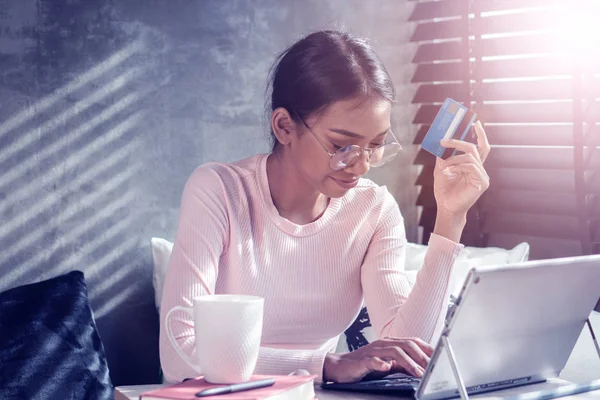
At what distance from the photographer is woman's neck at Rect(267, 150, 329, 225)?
1718 millimetres

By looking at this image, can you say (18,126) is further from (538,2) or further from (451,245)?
(538,2)

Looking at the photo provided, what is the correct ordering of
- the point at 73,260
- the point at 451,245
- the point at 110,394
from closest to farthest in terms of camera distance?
the point at 451,245, the point at 110,394, the point at 73,260

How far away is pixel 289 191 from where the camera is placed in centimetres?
172

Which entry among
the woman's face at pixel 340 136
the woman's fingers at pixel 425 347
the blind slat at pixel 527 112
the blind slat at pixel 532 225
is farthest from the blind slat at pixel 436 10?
the woman's fingers at pixel 425 347

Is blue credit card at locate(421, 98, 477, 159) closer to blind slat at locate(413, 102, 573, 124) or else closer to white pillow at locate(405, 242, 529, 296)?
white pillow at locate(405, 242, 529, 296)

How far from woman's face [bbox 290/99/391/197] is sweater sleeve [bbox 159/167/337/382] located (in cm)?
20

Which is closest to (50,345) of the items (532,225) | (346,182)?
(346,182)

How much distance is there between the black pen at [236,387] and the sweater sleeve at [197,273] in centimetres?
33

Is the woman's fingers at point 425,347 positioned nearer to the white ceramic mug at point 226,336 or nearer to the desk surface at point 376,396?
the desk surface at point 376,396

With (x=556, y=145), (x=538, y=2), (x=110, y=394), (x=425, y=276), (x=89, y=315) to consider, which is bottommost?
(x=110, y=394)

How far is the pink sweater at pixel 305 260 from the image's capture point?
5.04 feet

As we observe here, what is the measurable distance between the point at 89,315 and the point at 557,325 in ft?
3.92

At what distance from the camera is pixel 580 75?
7.42 feet

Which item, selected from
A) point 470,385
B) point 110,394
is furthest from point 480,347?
point 110,394
